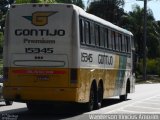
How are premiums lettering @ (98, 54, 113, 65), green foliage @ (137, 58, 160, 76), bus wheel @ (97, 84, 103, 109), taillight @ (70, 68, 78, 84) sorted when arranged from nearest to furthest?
taillight @ (70, 68, 78, 84)
bus wheel @ (97, 84, 103, 109)
premiums lettering @ (98, 54, 113, 65)
green foliage @ (137, 58, 160, 76)

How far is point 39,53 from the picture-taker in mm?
18031

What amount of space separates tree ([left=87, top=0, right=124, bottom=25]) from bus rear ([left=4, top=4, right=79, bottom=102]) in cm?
6253

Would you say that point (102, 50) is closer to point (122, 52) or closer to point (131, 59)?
point (122, 52)

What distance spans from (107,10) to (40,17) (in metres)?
63.5

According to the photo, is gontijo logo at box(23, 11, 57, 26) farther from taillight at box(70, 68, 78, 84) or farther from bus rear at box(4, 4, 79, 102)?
taillight at box(70, 68, 78, 84)

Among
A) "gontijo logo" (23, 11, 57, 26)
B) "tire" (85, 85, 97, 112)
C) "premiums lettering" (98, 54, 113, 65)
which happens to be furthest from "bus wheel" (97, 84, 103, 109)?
"gontijo logo" (23, 11, 57, 26)

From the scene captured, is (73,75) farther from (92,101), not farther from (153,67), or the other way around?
(153,67)

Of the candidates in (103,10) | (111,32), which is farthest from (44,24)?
(103,10)

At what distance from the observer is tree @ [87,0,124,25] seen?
80.8m

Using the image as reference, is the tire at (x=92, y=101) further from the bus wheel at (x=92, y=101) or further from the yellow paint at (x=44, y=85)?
the yellow paint at (x=44, y=85)

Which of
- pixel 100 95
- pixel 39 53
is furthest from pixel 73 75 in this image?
pixel 100 95

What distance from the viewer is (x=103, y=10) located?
80812mm

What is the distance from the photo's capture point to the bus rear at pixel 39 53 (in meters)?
17.8

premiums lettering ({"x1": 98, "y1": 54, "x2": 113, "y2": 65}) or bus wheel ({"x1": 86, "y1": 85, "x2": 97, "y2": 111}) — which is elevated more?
premiums lettering ({"x1": 98, "y1": 54, "x2": 113, "y2": 65})
